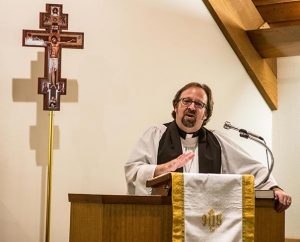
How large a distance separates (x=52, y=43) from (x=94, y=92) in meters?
0.54

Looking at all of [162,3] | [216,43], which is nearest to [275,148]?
[216,43]

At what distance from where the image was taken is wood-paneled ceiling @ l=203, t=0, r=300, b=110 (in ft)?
17.7

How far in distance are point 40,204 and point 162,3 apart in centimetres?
188

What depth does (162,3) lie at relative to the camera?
5.14m

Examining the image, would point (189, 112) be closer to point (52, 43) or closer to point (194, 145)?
point (194, 145)

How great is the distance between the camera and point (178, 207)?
3.02 metres

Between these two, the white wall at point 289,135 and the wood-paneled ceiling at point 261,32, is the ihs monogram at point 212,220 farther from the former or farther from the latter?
the white wall at point 289,135

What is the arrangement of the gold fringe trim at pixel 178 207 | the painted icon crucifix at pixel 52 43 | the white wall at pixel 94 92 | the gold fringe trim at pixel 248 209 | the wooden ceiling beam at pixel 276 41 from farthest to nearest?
the wooden ceiling beam at pixel 276 41, the white wall at pixel 94 92, the painted icon crucifix at pixel 52 43, the gold fringe trim at pixel 248 209, the gold fringe trim at pixel 178 207

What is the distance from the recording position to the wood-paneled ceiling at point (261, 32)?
5.40 m

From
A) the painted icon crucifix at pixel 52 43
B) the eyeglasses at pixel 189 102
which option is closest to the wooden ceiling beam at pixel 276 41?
the eyeglasses at pixel 189 102

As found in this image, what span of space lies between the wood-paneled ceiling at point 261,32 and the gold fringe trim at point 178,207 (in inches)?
103

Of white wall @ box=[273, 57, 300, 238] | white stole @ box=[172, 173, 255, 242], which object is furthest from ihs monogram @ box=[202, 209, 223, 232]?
white wall @ box=[273, 57, 300, 238]

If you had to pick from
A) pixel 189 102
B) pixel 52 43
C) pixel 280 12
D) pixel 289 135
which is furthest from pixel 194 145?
pixel 280 12

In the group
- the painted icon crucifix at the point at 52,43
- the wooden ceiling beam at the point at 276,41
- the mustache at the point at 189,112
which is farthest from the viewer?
the wooden ceiling beam at the point at 276,41
